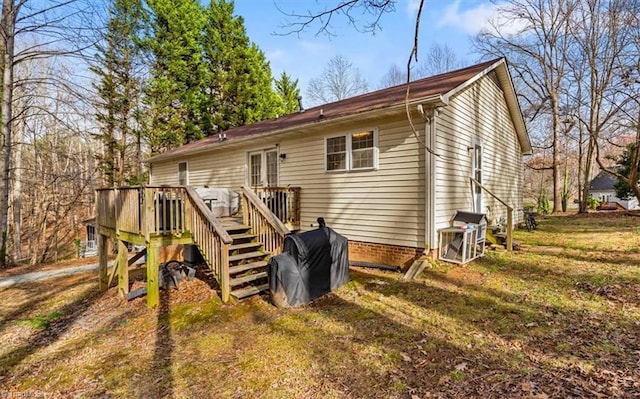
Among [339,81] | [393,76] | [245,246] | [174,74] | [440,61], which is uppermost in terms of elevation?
[440,61]

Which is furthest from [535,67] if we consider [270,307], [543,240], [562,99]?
[270,307]

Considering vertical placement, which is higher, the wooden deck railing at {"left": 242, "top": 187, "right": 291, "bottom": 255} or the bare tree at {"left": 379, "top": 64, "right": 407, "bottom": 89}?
the bare tree at {"left": 379, "top": 64, "right": 407, "bottom": 89}

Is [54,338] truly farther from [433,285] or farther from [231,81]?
[231,81]

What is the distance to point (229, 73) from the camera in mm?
21078

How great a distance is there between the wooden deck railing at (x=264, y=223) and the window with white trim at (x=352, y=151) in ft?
7.87

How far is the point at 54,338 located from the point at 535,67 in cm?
2438

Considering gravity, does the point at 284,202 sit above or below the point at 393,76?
below

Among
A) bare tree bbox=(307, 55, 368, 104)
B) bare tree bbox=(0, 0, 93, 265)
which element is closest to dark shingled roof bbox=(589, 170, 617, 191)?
bare tree bbox=(307, 55, 368, 104)

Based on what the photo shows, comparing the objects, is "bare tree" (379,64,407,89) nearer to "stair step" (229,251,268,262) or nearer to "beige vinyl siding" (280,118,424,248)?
A: "beige vinyl siding" (280,118,424,248)

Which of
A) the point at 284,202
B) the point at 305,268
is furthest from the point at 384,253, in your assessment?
the point at 284,202

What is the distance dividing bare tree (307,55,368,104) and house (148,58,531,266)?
2024cm

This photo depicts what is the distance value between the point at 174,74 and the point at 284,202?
47.5 feet

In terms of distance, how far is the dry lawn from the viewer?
3027 mm

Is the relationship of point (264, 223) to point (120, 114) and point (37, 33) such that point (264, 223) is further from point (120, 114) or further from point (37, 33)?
point (120, 114)
